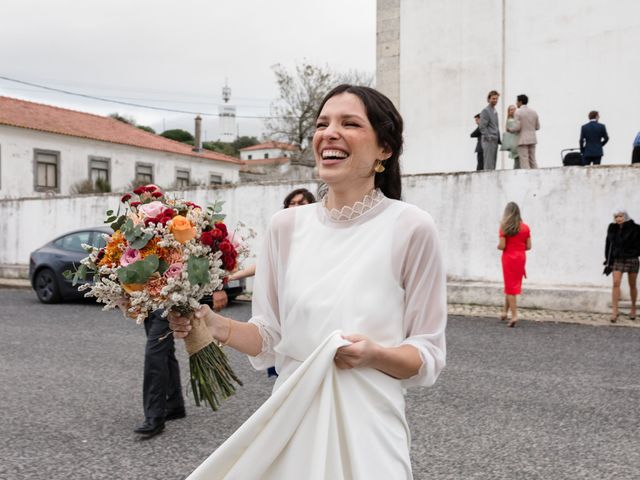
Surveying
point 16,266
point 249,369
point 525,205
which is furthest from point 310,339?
point 16,266

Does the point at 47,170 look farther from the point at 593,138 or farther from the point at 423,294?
the point at 423,294

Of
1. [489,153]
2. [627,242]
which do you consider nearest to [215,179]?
[489,153]

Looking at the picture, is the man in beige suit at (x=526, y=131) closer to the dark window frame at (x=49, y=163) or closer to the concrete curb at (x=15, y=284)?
the concrete curb at (x=15, y=284)

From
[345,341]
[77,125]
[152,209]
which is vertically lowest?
[345,341]

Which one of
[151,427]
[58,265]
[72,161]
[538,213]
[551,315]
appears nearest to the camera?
[151,427]

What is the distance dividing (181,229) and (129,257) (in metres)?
0.18

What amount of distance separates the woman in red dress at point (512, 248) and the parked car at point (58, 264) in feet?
27.3

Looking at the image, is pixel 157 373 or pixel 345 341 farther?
pixel 157 373

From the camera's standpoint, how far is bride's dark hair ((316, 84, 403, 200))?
204 centimetres

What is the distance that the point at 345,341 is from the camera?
5.88 ft

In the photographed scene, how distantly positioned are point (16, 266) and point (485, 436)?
2027 cm

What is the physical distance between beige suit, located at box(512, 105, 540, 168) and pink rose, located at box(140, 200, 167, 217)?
535 inches

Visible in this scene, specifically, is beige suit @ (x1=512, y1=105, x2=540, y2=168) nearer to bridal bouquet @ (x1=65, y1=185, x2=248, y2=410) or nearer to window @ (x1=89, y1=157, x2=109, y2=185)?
bridal bouquet @ (x1=65, y1=185, x2=248, y2=410)

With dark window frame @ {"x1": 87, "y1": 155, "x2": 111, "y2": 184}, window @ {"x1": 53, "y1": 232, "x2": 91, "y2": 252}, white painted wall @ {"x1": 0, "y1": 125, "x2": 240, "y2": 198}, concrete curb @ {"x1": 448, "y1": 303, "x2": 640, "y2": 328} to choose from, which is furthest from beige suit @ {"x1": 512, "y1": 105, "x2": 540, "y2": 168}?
dark window frame @ {"x1": 87, "y1": 155, "x2": 111, "y2": 184}
